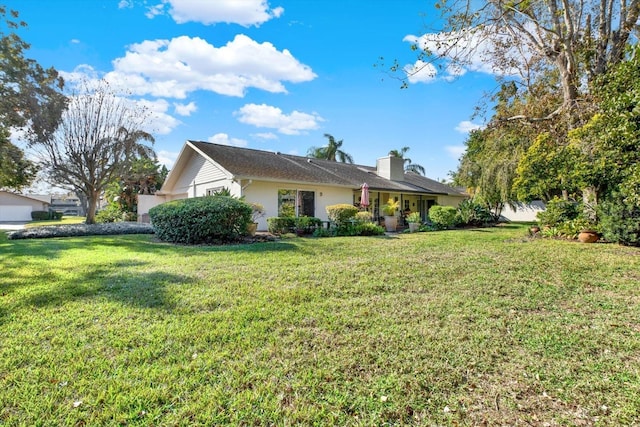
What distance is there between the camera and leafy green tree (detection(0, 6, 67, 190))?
49.5 ft

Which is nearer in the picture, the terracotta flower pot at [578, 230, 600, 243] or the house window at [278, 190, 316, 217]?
the terracotta flower pot at [578, 230, 600, 243]

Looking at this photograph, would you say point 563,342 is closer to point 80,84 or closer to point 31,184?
point 80,84

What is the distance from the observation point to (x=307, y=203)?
16.6 m

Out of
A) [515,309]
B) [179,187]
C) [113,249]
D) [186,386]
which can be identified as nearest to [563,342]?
[515,309]

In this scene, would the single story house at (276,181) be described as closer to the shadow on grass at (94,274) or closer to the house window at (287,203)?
the house window at (287,203)

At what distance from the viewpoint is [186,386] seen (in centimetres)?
252

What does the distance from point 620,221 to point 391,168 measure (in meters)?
14.2

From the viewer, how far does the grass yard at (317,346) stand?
2.30 metres

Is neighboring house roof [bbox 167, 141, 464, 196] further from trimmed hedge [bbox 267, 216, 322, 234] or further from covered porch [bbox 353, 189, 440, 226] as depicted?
trimmed hedge [bbox 267, 216, 322, 234]

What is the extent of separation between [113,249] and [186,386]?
812 cm

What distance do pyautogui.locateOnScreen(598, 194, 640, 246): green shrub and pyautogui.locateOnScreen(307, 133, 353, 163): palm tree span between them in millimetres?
22692

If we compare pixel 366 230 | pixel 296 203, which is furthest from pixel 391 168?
pixel 366 230

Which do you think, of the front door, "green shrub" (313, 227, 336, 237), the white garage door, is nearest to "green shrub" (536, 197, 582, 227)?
"green shrub" (313, 227, 336, 237)

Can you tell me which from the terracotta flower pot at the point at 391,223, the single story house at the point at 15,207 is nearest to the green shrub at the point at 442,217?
the terracotta flower pot at the point at 391,223
